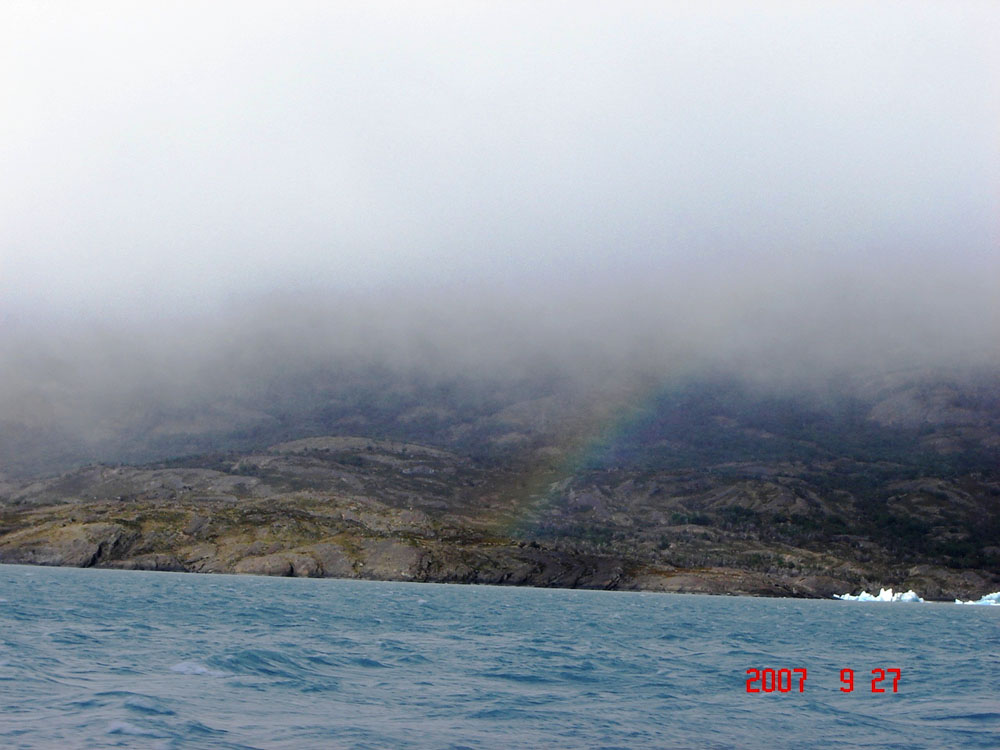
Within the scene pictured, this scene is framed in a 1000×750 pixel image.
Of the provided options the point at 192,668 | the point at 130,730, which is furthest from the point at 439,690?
the point at 130,730

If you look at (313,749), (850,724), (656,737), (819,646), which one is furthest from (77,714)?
(819,646)

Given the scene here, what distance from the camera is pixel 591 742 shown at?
44125 millimetres

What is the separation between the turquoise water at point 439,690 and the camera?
4438 centimetres

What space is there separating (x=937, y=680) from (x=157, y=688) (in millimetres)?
58292

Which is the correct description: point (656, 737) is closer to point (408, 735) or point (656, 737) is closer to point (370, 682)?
point (408, 735)
